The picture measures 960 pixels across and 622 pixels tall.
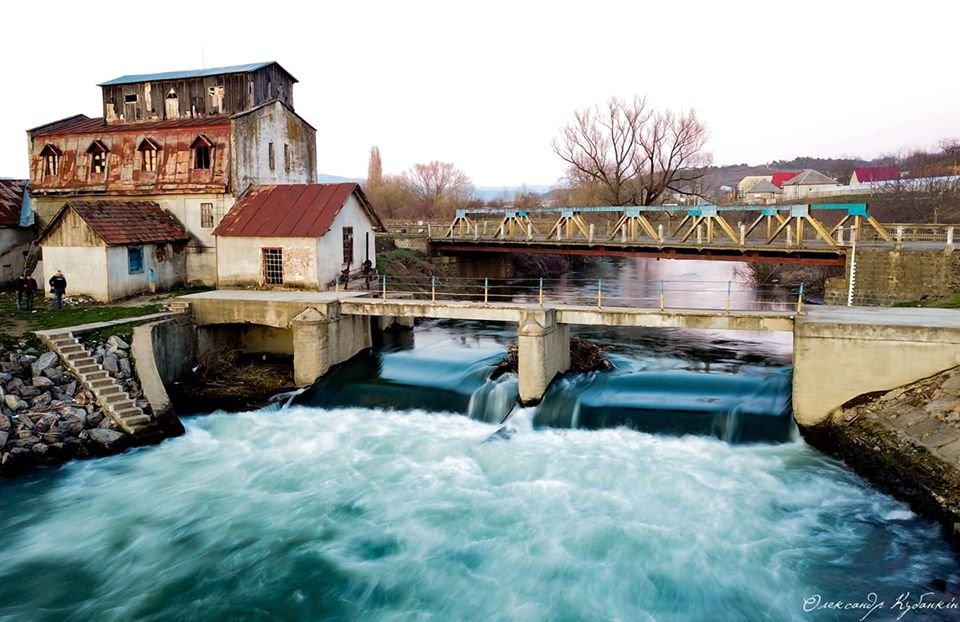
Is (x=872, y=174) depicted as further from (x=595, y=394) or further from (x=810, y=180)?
(x=595, y=394)

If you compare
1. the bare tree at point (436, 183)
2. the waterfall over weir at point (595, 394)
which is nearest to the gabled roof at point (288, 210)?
the waterfall over weir at point (595, 394)

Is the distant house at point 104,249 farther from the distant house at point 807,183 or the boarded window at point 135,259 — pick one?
the distant house at point 807,183

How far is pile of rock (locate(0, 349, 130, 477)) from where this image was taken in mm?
16703

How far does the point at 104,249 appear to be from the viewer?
2391cm

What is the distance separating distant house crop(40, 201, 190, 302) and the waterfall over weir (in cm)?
874

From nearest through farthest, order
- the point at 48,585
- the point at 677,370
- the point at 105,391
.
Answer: the point at 48,585 < the point at 105,391 < the point at 677,370

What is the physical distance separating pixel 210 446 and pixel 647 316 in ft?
41.2

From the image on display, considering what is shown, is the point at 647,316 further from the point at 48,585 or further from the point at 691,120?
the point at 691,120

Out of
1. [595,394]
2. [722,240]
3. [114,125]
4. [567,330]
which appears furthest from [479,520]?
[114,125]

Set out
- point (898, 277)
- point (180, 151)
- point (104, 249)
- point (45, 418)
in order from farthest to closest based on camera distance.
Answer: point (180, 151) → point (898, 277) → point (104, 249) → point (45, 418)

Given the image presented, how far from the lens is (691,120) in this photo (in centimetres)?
5116

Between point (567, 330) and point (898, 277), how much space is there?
12.6 metres

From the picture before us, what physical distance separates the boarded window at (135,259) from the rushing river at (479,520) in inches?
326

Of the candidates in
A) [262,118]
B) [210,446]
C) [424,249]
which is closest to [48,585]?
[210,446]
